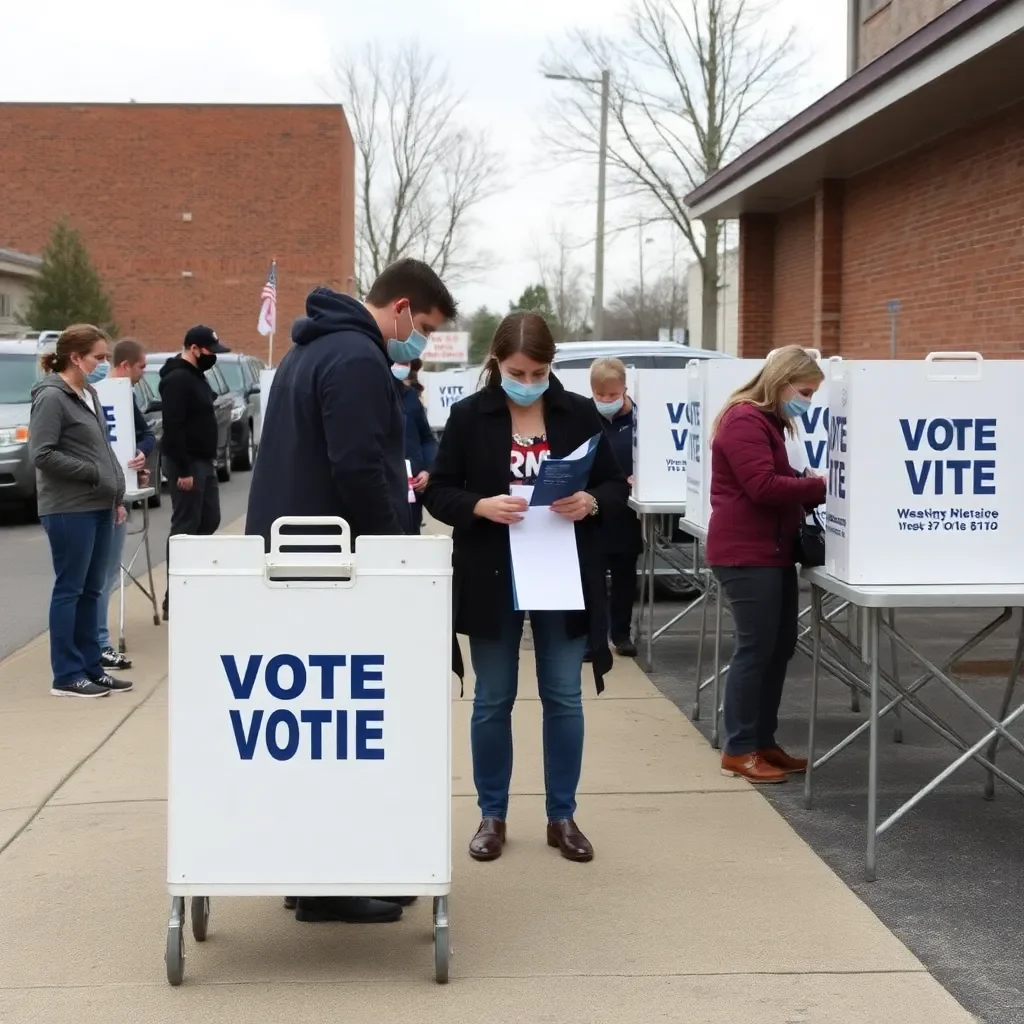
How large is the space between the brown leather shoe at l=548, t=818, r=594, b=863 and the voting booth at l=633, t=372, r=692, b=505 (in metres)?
3.87

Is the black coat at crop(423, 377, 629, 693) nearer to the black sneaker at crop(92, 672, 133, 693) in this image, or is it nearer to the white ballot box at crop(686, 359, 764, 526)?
the white ballot box at crop(686, 359, 764, 526)

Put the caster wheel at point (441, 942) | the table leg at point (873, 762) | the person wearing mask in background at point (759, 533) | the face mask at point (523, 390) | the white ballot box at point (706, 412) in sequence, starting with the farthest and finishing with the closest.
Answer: the white ballot box at point (706, 412) → the person wearing mask in background at point (759, 533) → the face mask at point (523, 390) → the table leg at point (873, 762) → the caster wheel at point (441, 942)

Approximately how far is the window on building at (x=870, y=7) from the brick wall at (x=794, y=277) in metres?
2.41

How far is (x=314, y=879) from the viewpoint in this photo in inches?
162

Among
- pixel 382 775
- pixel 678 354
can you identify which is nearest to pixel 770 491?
pixel 382 775

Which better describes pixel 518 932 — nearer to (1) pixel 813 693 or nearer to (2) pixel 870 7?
(1) pixel 813 693

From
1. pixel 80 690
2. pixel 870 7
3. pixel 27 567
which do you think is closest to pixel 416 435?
pixel 80 690

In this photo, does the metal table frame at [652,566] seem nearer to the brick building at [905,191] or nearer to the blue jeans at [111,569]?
the blue jeans at [111,569]

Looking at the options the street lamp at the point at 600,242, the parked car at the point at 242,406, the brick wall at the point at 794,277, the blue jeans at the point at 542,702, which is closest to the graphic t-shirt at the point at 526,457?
the blue jeans at the point at 542,702

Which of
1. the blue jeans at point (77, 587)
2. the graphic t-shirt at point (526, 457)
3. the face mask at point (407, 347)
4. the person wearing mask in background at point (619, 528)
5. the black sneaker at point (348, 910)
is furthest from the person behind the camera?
the person wearing mask in background at point (619, 528)

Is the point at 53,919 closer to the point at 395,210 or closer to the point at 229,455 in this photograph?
the point at 229,455

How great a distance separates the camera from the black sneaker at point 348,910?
4516 millimetres

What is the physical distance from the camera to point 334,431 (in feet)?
14.3

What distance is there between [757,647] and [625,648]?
10.3 feet
